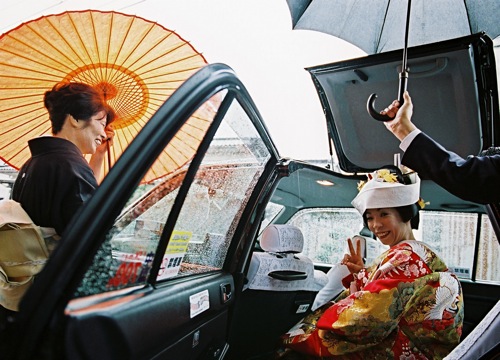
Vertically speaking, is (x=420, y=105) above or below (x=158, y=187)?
above

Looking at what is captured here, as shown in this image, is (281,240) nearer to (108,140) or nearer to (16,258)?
(108,140)

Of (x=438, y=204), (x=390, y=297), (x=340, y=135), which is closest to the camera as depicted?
(x=390, y=297)

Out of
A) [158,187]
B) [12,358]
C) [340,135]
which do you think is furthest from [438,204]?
[12,358]

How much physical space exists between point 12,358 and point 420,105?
2317mm

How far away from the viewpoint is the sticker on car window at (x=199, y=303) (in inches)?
54.3

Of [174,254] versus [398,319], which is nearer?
[174,254]

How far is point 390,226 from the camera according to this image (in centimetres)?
242

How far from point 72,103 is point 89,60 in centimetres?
32

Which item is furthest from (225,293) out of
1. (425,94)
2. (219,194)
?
(425,94)

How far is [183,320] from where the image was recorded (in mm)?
1321

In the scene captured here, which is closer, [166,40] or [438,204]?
[166,40]

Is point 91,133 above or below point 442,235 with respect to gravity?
above

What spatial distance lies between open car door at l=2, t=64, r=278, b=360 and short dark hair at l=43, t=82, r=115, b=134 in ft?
2.14

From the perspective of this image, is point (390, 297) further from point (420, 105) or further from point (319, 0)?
point (319, 0)
